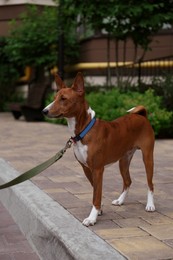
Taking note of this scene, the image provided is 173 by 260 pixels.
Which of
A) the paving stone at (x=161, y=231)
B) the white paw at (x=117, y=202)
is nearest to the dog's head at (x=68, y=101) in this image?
the paving stone at (x=161, y=231)

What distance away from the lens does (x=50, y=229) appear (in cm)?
404

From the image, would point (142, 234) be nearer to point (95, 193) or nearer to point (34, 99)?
point (95, 193)

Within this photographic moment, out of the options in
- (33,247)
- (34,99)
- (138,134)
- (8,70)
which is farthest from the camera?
(8,70)

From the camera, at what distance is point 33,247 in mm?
4320

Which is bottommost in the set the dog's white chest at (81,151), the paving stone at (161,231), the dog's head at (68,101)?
the paving stone at (161,231)

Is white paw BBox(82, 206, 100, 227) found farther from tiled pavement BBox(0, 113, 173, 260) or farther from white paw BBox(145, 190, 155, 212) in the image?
white paw BBox(145, 190, 155, 212)

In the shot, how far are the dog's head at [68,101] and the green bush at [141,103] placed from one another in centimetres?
637

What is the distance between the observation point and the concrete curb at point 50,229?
3.46 meters

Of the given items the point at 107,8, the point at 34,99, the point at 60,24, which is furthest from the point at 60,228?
the point at 34,99

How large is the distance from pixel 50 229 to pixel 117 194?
1551mm

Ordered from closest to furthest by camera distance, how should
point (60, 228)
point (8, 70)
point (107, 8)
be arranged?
point (60, 228)
point (107, 8)
point (8, 70)

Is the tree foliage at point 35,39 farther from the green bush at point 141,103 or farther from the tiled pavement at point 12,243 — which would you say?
the tiled pavement at point 12,243

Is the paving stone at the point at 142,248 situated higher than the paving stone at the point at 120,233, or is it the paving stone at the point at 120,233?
the paving stone at the point at 142,248

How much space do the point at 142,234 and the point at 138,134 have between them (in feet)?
3.35
